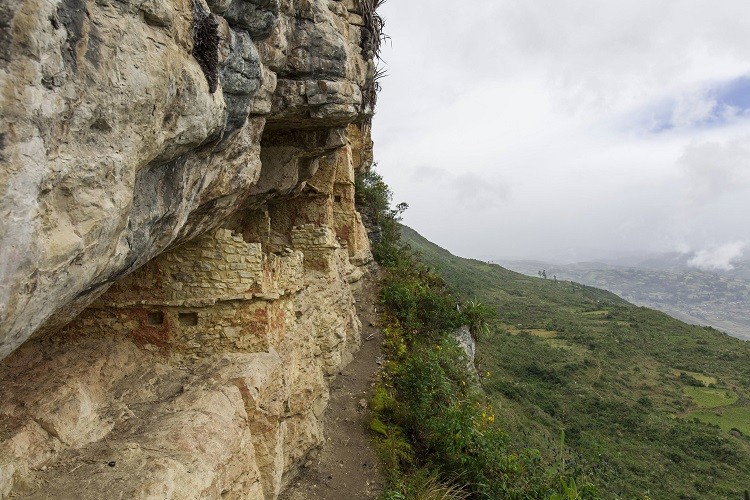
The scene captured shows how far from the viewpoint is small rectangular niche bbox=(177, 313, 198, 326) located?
714 cm

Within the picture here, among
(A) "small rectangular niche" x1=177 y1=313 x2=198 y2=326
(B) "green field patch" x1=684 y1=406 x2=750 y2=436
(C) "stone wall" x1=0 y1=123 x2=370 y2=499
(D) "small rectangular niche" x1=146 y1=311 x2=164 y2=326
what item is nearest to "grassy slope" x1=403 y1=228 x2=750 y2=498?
(B) "green field patch" x1=684 y1=406 x2=750 y2=436

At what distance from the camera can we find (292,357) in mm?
8383

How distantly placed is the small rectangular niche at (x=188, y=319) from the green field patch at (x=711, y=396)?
39.0 meters

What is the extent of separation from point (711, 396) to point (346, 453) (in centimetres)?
3773

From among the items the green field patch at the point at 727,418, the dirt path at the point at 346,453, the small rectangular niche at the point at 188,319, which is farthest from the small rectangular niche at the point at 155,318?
the green field patch at the point at 727,418

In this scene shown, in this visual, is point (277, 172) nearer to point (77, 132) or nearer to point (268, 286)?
point (268, 286)

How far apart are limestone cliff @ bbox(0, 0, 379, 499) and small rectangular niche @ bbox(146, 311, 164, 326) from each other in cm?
3

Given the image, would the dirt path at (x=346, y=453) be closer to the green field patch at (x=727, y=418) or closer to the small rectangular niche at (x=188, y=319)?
the small rectangular niche at (x=188, y=319)

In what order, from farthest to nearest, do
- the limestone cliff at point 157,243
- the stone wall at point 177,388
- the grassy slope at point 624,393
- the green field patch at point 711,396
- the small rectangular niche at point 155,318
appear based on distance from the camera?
the green field patch at point 711,396, the grassy slope at point 624,393, the small rectangular niche at point 155,318, the stone wall at point 177,388, the limestone cliff at point 157,243

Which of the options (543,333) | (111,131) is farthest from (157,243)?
(543,333)

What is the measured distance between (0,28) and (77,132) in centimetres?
81

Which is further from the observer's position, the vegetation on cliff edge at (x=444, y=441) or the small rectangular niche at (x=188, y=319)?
the vegetation on cliff edge at (x=444, y=441)

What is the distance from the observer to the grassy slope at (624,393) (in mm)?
22516

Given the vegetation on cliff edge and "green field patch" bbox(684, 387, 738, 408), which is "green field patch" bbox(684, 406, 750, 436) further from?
the vegetation on cliff edge
